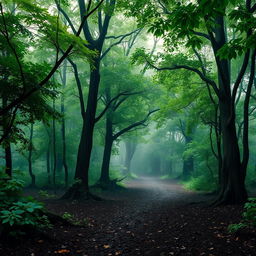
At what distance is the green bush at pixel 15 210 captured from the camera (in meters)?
3.92

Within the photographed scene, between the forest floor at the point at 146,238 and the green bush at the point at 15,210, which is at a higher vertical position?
the green bush at the point at 15,210

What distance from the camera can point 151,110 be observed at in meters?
19.6

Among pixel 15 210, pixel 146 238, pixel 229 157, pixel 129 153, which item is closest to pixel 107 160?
pixel 229 157

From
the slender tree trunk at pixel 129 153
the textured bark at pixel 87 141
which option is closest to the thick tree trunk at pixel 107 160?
the textured bark at pixel 87 141

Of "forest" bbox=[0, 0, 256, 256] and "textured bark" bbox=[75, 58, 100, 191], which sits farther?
"textured bark" bbox=[75, 58, 100, 191]

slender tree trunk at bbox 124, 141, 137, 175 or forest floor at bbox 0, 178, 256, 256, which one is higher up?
slender tree trunk at bbox 124, 141, 137, 175

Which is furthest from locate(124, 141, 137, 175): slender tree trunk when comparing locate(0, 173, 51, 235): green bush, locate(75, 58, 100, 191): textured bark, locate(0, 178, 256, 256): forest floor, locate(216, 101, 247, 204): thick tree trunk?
locate(0, 173, 51, 235): green bush

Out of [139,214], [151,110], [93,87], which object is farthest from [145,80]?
[139,214]

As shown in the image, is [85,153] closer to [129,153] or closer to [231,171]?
[231,171]

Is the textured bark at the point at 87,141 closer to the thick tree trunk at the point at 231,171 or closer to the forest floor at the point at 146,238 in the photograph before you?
the forest floor at the point at 146,238

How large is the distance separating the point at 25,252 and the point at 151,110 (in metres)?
16.6

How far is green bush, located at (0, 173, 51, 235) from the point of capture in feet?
12.9

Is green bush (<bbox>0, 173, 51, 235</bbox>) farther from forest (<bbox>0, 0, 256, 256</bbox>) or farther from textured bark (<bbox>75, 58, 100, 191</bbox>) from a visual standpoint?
textured bark (<bbox>75, 58, 100, 191</bbox>)

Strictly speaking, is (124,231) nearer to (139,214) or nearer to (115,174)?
(139,214)
